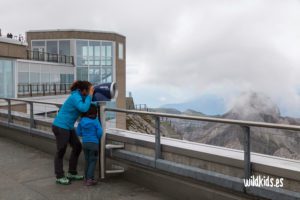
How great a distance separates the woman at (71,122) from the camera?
19.3 feet

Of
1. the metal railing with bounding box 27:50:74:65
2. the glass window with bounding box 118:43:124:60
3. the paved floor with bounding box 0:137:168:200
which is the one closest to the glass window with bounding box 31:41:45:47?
the metal railing with bounding box 27:50:74:65

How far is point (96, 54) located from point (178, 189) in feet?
124

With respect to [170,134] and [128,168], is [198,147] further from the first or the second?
[128,168]

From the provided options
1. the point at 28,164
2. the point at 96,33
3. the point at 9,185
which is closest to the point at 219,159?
the point at 9,185

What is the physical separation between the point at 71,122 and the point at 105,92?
28.6 inches

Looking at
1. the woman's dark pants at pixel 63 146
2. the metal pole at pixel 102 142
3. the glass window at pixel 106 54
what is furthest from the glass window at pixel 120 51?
the metal pole at pixel 102 142

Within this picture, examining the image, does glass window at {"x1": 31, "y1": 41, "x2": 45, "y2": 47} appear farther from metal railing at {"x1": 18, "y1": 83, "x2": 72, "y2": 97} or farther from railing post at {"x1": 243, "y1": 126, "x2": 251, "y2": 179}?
railing post at {"x1": 243, "y1": 126, "x2": 251, "y2": 179}

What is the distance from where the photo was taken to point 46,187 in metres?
6.07

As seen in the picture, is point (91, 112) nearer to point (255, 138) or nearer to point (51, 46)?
point (255, 138)

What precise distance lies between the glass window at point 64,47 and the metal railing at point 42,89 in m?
4.51

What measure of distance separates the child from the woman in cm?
17

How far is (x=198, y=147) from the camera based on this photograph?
5199 mm

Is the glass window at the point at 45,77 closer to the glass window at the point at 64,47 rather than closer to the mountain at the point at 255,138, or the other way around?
the glass window at the point at 64,47

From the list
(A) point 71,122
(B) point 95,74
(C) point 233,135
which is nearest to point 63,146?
(A) point 71,122
